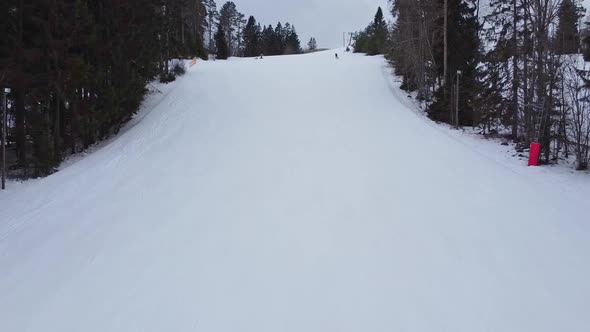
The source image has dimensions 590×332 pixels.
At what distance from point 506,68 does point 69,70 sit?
16358mm

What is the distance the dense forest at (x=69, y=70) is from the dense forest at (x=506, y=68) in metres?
13.9

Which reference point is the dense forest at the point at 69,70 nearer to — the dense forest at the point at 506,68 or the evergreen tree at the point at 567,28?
the dense forest at the point at 506,68

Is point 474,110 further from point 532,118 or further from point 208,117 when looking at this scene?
point 208,117

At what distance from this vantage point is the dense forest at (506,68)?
12227 millimetres

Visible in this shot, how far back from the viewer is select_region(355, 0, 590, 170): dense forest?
12227mm

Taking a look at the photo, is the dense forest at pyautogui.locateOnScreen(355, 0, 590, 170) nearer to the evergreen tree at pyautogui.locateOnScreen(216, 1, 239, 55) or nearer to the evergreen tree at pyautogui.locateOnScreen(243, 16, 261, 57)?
the evergreen tree at pyautogui.locateOnScreen(243, 16, 261, 57)

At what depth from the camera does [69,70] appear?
12.8m

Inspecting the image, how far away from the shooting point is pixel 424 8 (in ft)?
76.8

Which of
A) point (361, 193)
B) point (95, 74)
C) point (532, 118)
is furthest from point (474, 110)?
point (95, 74)

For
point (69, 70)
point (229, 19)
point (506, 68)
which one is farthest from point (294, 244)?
point (229, 19)

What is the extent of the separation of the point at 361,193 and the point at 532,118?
25.6 feet

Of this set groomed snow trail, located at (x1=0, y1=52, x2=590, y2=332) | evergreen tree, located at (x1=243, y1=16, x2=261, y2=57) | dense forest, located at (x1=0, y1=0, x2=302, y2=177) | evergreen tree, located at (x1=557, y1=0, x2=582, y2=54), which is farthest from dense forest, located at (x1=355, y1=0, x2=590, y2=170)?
evergreen tree, located at (x1=243, y1=16, x2=261, y2=57)

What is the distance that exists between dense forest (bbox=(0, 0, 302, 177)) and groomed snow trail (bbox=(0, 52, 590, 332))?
208cm

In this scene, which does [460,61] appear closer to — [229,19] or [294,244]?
[294,244]
